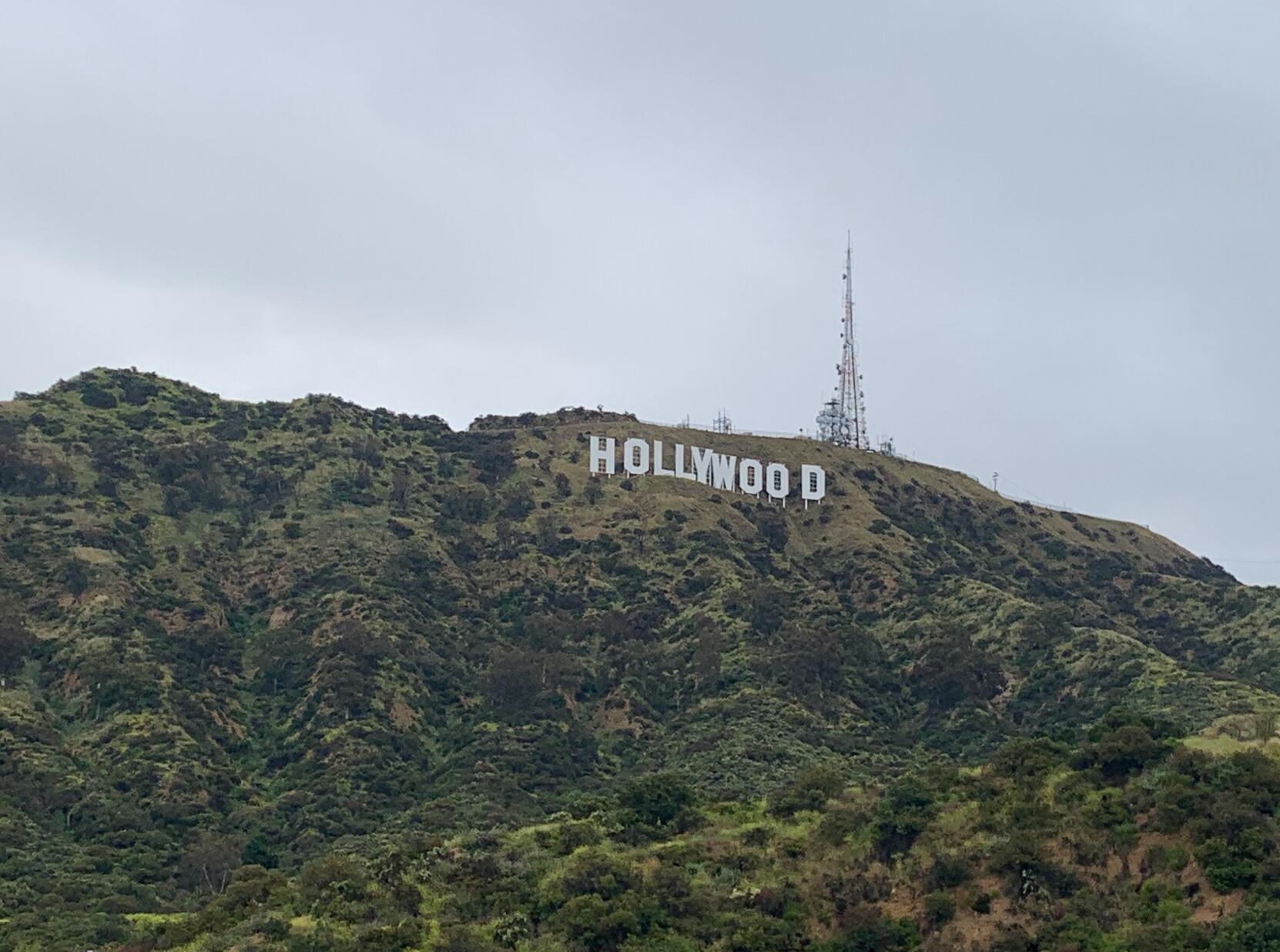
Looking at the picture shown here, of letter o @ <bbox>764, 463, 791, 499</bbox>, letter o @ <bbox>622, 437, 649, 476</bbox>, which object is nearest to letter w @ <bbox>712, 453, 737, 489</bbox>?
letter o @ <bbox>764, 463, 791, 499</bbox>

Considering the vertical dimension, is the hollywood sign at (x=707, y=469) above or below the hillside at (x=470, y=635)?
above

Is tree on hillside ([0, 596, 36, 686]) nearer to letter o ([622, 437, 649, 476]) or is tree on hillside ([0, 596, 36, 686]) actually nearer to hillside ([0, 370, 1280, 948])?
hillside ([0, 370, 1280, 948])

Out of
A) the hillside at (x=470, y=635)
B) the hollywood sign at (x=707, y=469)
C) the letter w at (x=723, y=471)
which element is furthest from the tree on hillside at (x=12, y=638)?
the letter w at (x=723, y=471)

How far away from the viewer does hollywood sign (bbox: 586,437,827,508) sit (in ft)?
509

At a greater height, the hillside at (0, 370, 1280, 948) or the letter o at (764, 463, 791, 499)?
the letter o at (764, 463, 791, 499)

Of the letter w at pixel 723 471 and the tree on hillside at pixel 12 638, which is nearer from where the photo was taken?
the tree on hillside at pixel 12 638

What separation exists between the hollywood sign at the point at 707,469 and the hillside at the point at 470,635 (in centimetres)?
159

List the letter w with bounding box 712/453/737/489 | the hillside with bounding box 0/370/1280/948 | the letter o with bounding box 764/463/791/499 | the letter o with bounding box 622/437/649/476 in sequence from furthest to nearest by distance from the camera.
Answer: the letter w with bounding box 712/453/737/489
the letter o with bounding box 764/463/791/499
the letter o with bounding box 622/437/649/476
the hillside with bounding box 0/370/1280/948

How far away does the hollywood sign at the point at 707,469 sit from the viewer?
15525cm

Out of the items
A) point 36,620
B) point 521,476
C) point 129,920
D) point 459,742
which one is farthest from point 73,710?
point 521,476

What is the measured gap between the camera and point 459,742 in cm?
11369

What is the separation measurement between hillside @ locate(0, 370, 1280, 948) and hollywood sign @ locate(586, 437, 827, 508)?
1.59 meters

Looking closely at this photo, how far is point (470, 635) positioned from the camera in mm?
128625

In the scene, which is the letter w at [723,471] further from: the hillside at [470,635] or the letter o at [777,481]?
the letter o at [777,481]
